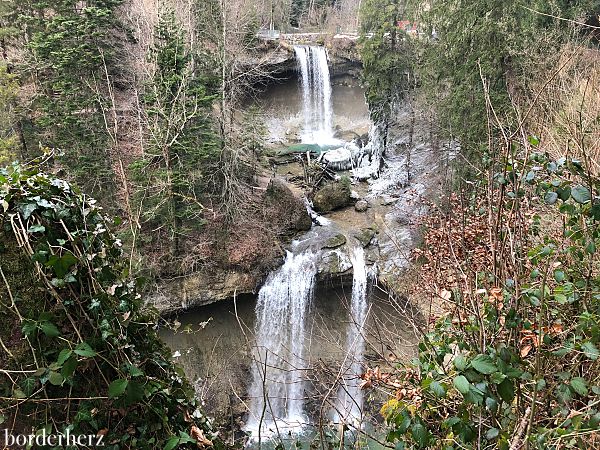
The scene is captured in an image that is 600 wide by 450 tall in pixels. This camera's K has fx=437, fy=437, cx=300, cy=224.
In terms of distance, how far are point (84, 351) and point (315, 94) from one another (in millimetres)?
24979

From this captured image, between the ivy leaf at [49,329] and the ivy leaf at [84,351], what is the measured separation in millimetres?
124

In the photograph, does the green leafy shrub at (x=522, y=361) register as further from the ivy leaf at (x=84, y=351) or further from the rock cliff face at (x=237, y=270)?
the rock cliff face at (x=237, y=270)

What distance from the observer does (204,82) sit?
13.8 m

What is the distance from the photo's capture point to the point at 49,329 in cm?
201

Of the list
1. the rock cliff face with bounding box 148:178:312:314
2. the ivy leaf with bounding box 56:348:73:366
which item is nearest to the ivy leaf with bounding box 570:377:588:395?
the ivy leaf with bounding box 56:348:73:366

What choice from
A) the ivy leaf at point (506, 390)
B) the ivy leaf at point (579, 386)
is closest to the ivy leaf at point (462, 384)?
the ivy leaf at point (506, 390)

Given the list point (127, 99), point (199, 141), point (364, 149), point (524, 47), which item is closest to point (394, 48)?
point (364, 149)

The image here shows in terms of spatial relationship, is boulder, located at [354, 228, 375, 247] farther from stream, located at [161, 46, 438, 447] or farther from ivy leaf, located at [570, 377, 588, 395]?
ivy leaf, located at [570, 377, 588, 395]

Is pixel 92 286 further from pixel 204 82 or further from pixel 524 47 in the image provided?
pixel 204 82

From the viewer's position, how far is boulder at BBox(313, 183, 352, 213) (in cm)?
1684

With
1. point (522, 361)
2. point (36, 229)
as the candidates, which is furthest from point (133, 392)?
point (522, 361)

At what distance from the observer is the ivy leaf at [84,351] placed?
200 cm

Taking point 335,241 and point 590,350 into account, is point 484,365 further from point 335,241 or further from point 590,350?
point 335,241

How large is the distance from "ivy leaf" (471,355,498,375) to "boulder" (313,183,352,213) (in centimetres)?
1506
